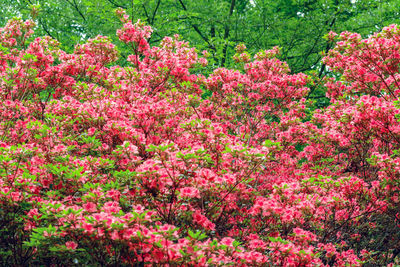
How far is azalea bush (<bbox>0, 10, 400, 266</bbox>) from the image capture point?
10.4ft

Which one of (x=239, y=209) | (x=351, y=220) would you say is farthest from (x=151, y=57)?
(x=351, y=220)

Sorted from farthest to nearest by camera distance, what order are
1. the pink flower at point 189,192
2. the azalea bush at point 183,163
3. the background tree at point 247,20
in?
the background tree at point 247,20
the pink flower at point 189,192
the azalea bush at point 183,163

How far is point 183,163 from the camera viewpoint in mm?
3438

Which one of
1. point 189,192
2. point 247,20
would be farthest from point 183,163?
point 247,20

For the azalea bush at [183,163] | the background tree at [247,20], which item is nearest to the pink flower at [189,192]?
the azalea bush at [183,163]

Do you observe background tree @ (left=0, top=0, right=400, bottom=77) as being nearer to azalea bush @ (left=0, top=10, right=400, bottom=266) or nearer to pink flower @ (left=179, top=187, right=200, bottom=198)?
azalea bush @ (left=0, top=10, right=400, bottom=266)

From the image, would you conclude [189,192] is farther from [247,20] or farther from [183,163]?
[247,20]

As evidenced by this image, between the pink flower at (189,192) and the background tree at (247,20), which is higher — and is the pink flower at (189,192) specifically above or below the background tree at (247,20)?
below

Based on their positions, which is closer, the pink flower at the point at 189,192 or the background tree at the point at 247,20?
the pink flower at the point at 189,192

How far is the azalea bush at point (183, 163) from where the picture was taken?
316cm

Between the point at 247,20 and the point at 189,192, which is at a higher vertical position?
the point at 247,20

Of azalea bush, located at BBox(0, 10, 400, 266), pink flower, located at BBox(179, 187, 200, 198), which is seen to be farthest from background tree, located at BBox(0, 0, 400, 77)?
pink flower, located at BBox(179, 187, 200, 198)

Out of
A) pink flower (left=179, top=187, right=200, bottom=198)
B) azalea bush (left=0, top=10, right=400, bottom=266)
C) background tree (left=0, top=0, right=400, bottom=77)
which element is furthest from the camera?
background tree (left=0, top=0, right=400, bottom=77)

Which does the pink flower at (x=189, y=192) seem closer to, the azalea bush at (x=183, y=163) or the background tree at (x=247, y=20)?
the azalea bush at (x=183, y=163)
